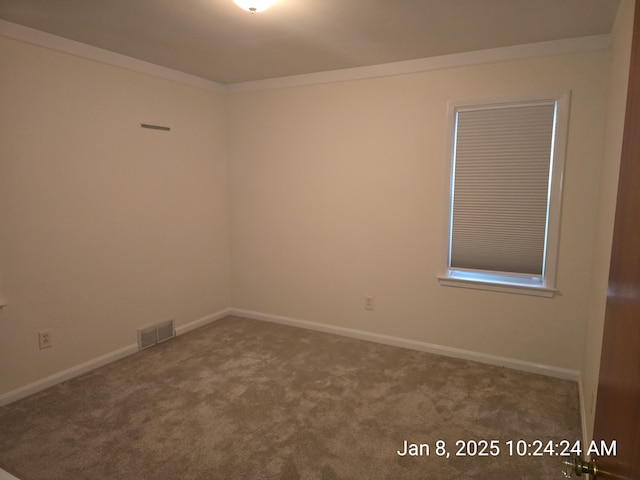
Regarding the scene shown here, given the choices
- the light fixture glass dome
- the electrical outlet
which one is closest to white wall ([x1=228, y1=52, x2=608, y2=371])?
the light fixture glass dome

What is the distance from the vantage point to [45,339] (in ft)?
9.71

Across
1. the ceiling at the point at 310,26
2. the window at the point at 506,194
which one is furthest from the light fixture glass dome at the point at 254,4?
the window at the point at 506,194

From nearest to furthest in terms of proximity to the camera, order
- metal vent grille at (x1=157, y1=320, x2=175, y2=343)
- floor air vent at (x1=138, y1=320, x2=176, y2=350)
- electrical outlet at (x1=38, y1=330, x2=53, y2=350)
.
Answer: electrical outlet at (x1=38, y1=330, x2=53, y2=350) < floor air vent at (x1=138, y1=320, x2=176, y2=350) < metal vent grille at (x1=157, y1=320, x2=175, y2=343)

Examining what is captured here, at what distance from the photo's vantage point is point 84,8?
2.38 meters

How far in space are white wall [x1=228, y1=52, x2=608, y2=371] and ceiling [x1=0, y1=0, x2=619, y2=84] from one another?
1.15 ft

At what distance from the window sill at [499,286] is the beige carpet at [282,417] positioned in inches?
25.5

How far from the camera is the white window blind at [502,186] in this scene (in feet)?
10.1

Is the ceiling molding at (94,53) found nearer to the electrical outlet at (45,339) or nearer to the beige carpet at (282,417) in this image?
the electrical outlet at (45,339)

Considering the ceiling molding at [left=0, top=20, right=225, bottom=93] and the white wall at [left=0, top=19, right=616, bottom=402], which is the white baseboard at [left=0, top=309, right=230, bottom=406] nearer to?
the white wall at [left=0, top=19, right=616, bottom=402]

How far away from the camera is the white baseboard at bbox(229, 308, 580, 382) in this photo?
3.17m

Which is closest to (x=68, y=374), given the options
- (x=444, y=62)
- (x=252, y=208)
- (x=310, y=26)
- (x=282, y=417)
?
(x=282, y=417)

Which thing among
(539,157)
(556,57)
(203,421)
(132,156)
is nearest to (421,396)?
(203,421)

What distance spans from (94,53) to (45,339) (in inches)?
85.8

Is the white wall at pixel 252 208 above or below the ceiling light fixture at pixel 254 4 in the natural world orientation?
below
